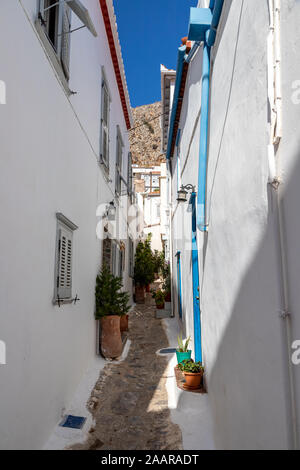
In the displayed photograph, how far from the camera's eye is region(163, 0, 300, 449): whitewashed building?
184 centimetres

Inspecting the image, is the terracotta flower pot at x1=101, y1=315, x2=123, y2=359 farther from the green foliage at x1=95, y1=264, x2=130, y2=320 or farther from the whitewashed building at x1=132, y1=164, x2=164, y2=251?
the whitewashed building at x1=132, y1=164, x2=164, y2=251

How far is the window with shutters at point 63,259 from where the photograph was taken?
13.8 feet

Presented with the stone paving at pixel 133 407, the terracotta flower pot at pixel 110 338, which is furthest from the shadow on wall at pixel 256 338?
the terracotta flower pot at pixel 110 338

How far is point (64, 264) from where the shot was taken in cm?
452

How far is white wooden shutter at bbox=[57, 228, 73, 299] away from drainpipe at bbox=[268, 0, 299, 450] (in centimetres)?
291

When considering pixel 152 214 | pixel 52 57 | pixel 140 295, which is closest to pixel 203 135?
pixel 52 57

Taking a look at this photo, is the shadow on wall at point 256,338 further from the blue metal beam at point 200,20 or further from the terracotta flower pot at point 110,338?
the terracotta flower pot at point 110,338

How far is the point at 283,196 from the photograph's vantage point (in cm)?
193

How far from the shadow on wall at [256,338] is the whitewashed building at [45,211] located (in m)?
1.76

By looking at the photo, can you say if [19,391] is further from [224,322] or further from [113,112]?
[113,112]

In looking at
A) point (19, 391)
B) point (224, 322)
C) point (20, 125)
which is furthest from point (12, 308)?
point (224, 322)

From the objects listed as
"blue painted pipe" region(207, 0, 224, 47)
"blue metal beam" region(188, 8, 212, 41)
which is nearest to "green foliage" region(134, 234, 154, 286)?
"blue metal beam" region(188, 8, 212, 41)
